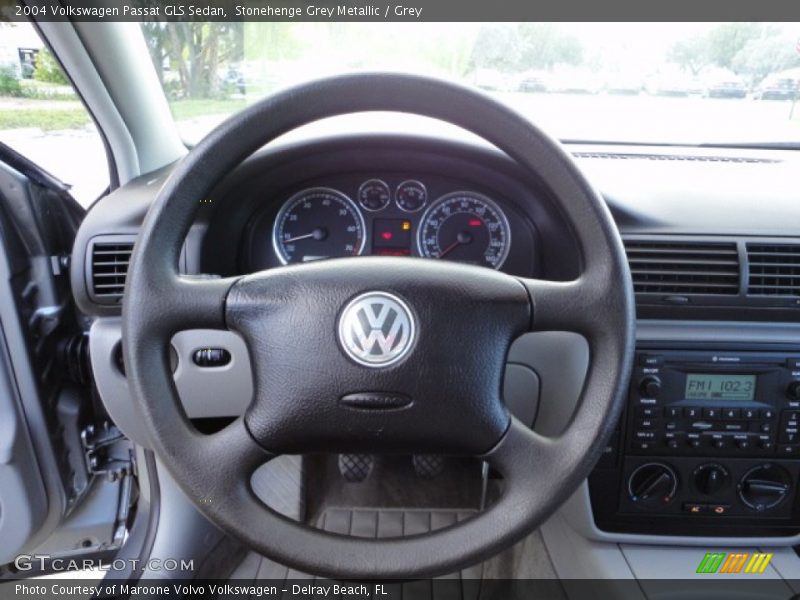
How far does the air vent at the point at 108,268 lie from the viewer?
1258 millimetres

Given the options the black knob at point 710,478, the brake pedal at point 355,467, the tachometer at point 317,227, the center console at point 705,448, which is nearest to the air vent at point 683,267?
the center console at point 705,448

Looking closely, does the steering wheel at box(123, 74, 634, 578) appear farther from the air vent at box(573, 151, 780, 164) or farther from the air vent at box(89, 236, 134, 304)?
the air vent at box(573, 151, 780, 164)

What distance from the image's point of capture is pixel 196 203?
0.88 meters

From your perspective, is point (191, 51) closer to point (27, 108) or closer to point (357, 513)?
point (27, 108)

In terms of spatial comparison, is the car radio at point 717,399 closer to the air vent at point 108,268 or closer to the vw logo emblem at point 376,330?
the vw logo emblem at point 376,330

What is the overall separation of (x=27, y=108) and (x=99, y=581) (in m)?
1.09

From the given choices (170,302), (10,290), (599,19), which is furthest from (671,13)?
(10,290)

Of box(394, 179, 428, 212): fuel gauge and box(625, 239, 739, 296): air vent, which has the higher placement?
box(394, 179, 428, 212): fuel gauge

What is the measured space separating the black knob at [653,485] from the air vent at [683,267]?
0.35 metres

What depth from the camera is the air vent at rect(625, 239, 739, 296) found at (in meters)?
1.22

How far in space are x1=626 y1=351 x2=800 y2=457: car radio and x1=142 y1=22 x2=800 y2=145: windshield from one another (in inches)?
22.2

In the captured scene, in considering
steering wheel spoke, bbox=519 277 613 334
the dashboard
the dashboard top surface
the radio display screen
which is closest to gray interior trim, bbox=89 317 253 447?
the dashboard

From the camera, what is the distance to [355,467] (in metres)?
1.65

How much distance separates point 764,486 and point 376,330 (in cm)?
92
